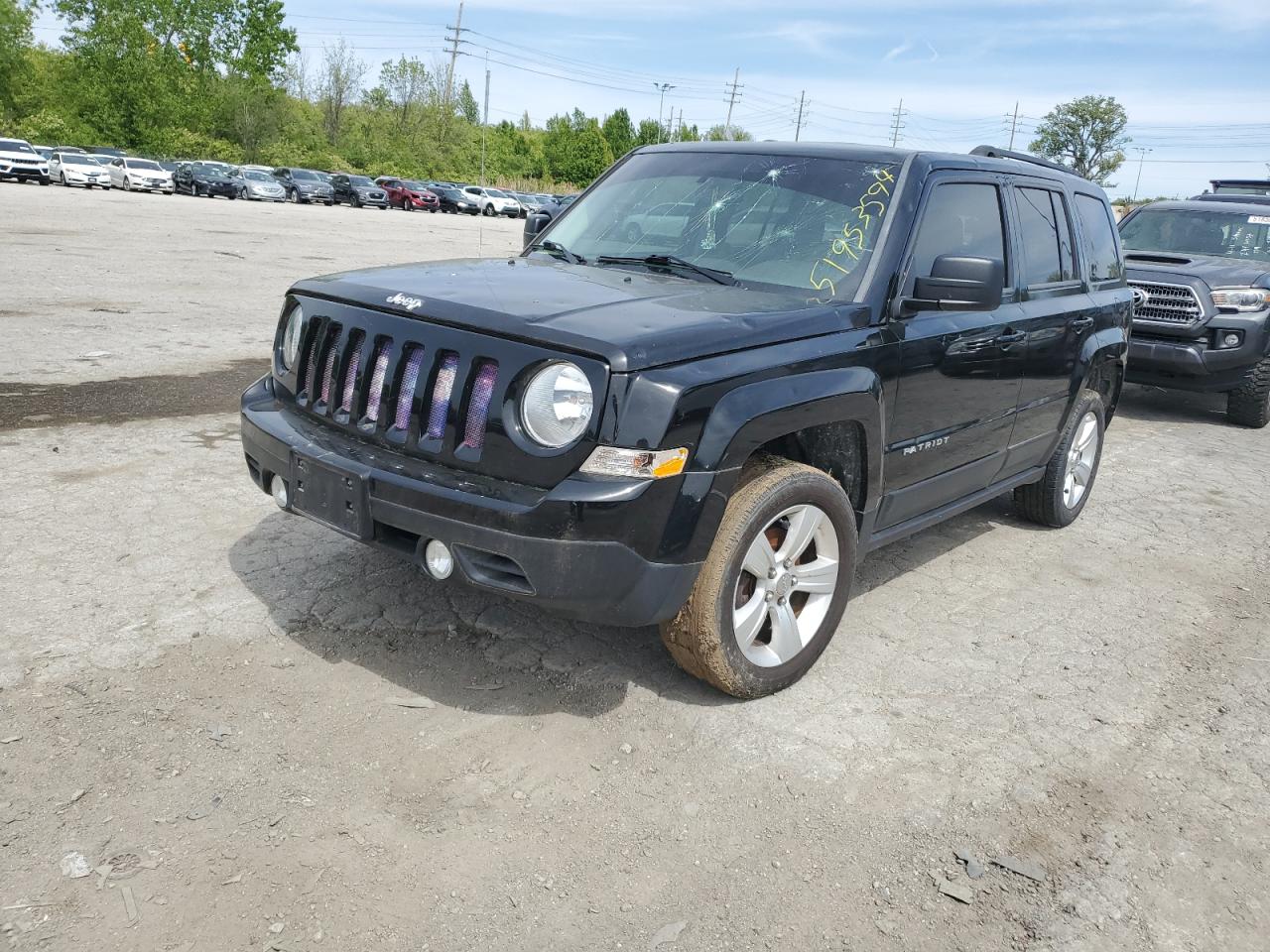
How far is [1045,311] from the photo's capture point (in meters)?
4.86

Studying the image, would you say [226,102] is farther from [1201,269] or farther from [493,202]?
[1201,269]

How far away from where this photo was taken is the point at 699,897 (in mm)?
2629

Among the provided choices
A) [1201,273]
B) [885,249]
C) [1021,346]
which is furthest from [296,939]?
[1201,273]

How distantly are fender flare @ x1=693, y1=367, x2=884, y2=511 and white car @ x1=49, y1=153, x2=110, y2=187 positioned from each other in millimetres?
45619

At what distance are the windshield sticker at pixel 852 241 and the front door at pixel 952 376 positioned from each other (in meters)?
0.18

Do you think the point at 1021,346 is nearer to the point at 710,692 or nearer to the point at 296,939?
the point at 710,692

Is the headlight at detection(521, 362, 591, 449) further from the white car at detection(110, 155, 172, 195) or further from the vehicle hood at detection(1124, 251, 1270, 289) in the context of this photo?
the white car at detection(110, 155, 172, 195)

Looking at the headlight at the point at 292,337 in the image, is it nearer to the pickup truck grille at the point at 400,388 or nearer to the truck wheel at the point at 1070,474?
the pickup truck grille at the point at 400,388

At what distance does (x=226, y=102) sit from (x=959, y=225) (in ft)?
267

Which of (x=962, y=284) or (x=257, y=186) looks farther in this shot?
(x=257, y=186)

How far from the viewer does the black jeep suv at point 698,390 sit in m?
2.99

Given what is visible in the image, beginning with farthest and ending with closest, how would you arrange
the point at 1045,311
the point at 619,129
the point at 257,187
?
the point at 619,129 → the point at 257,187 → the point at 1045,311

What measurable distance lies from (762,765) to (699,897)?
66cm

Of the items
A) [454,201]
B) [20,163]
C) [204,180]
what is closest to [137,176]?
[204,180]
